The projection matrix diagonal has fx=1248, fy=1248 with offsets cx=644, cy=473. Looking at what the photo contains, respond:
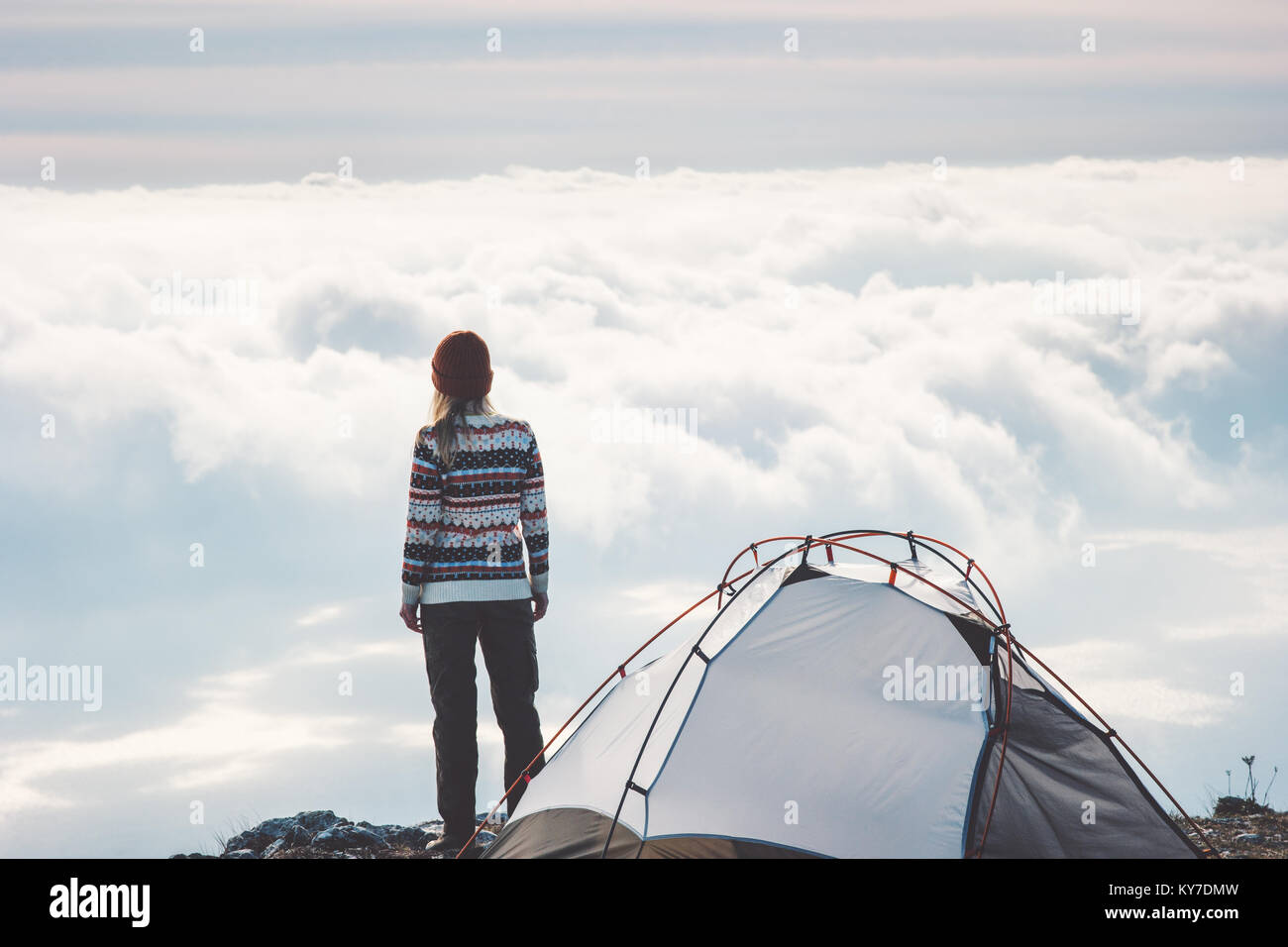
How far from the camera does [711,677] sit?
21.9 feet

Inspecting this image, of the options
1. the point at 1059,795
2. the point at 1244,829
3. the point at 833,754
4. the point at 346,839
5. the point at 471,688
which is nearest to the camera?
the point at 833,754

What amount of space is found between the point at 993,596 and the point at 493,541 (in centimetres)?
277

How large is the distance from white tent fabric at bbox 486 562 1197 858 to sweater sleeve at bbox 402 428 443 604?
1.33 metres

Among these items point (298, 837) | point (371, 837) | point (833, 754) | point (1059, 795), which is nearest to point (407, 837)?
point (371, 837)

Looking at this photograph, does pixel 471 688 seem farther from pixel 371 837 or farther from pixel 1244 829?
pixel 1244 829

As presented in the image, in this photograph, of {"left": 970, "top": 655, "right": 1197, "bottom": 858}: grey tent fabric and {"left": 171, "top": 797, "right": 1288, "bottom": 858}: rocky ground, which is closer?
{"left": 970, "top": 655, "right": 1197, "bottom": 858}: grey tent fabric

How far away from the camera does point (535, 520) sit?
23.3ft

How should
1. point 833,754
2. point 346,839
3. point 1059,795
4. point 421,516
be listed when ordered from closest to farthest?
point 833,754 → point 1059,795 → point 421,516 → point 346,839

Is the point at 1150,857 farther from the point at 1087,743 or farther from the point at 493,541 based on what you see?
the point at 493,541

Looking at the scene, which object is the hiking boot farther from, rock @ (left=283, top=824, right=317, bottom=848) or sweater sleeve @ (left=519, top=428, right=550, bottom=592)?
rock @ (left=283, top=824, right=317, bottom=848)

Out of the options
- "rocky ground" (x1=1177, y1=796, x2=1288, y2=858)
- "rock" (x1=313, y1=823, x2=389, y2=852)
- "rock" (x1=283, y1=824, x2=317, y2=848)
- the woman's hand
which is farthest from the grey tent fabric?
"rock" (x1=283, y1=824, x2=317, y2=848)

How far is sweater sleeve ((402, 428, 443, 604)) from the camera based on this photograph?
6902 millimetres

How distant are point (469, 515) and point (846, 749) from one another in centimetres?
240
